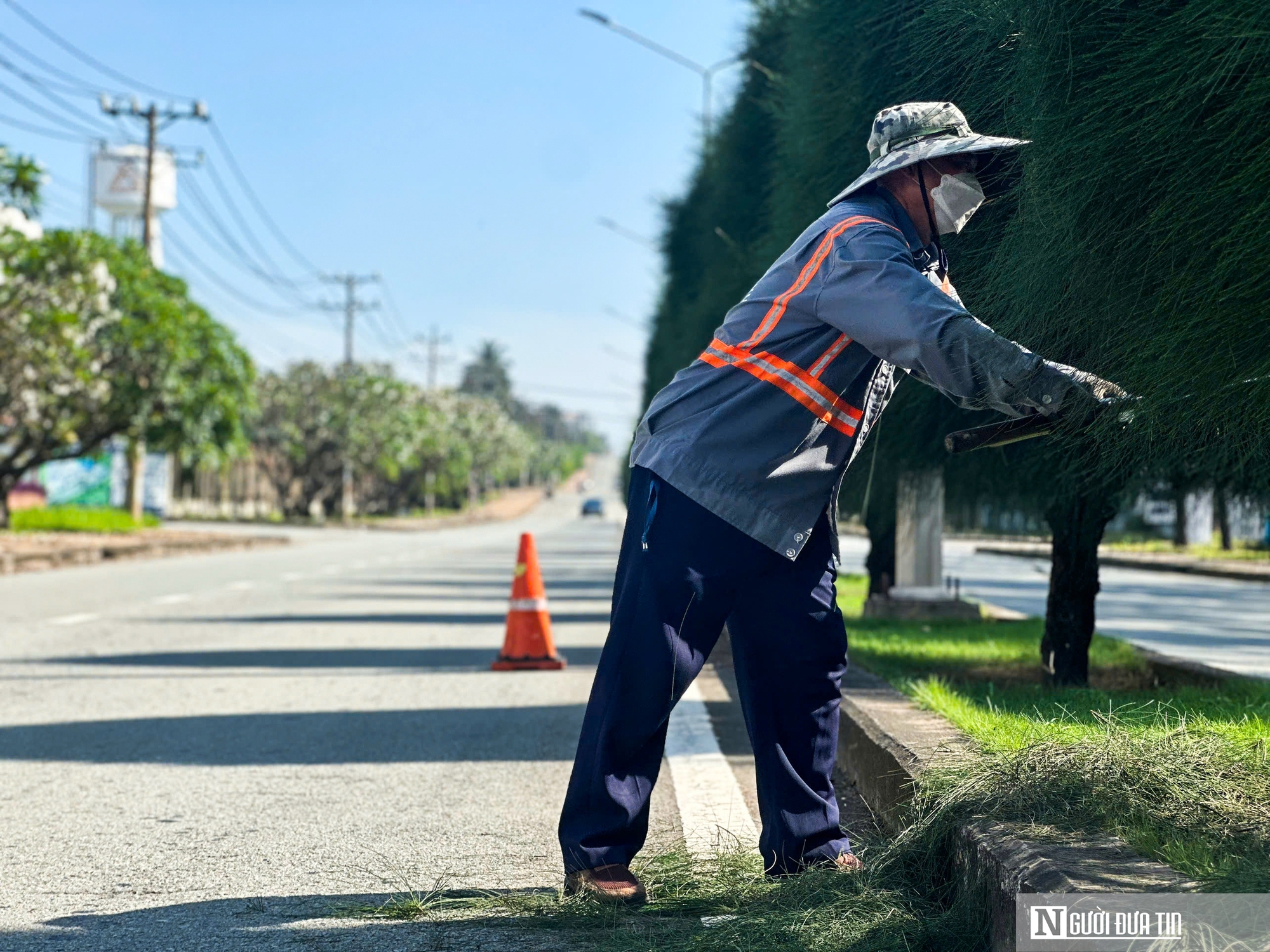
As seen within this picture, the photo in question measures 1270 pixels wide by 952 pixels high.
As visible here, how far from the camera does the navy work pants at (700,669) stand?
3.73 metres

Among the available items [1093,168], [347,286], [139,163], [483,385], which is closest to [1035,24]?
[1093,168]

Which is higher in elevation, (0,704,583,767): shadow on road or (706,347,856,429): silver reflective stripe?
(706,347,856,429): silver reflective stripe

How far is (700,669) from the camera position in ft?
12.6

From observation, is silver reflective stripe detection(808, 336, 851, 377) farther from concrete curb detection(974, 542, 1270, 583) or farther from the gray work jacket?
concrete curb detection(974, 542, 1270, 583)

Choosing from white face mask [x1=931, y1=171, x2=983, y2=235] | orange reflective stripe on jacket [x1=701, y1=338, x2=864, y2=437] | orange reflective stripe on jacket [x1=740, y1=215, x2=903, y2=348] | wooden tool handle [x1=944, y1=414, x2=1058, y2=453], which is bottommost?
wooden tool handle [x1=944, y1=414, x2=1058, y2=453]

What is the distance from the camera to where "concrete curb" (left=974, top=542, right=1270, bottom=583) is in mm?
24812

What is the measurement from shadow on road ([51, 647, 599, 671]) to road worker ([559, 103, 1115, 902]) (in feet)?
20.8

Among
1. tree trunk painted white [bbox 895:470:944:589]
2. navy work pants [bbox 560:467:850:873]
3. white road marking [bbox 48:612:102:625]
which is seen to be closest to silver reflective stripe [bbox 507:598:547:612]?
tree trunk painted white [bbox 895:470:944:589]

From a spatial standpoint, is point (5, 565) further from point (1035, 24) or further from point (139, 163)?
point (139, 163)

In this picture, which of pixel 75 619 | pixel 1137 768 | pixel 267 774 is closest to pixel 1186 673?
pixel 1137 768

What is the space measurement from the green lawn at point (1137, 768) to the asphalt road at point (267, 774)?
112 cm

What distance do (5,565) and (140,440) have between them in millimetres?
11240

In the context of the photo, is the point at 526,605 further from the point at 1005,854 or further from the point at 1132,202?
the point at 1005,854

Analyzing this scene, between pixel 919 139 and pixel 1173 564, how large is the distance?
85.4 feet
